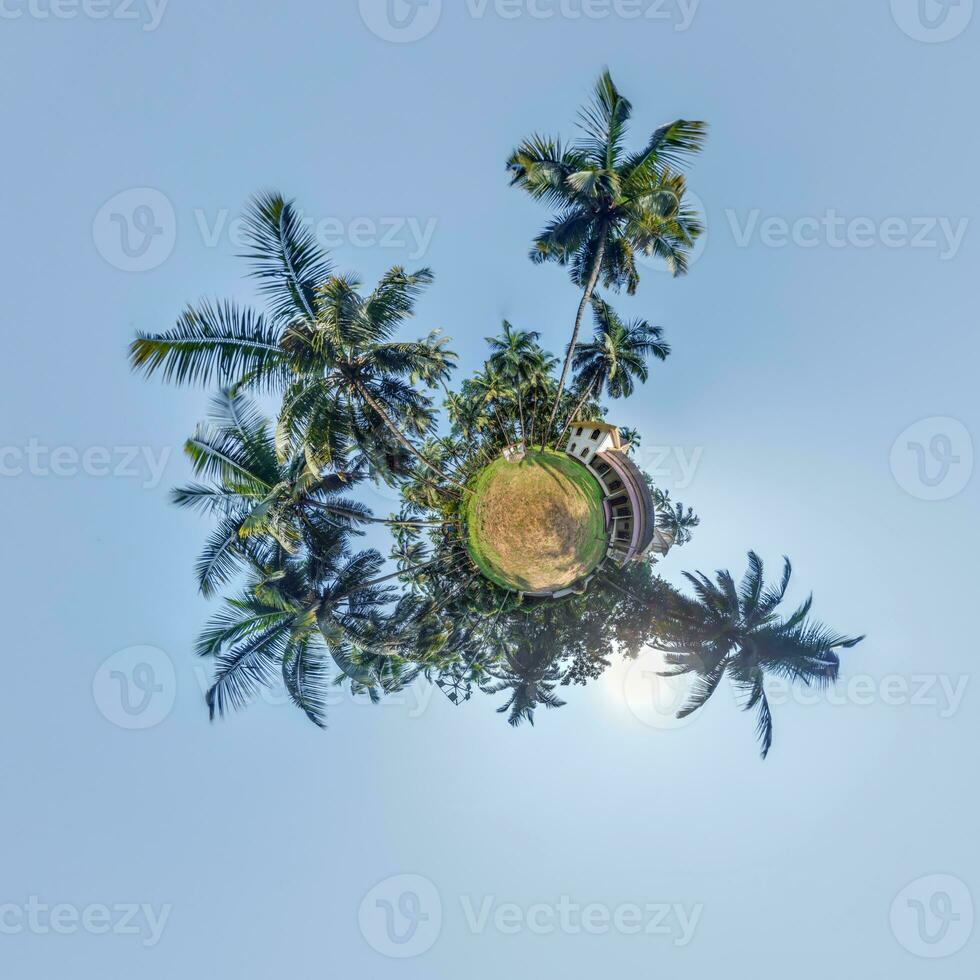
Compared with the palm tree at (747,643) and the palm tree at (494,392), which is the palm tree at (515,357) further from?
the palm tree at (747,643)

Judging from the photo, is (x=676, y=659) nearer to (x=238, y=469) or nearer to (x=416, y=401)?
(x=416, y=401)

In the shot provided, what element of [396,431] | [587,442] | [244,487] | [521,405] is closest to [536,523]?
[587,442]

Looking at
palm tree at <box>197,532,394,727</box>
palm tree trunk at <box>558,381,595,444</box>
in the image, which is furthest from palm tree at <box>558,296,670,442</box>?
palm tree at <box>197,532,394,727</box>

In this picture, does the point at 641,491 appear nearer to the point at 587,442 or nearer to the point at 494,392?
the point at 587,442

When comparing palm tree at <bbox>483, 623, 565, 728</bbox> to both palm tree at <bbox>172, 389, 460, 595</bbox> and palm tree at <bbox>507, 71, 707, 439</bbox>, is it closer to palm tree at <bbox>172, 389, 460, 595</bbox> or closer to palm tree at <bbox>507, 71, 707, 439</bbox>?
palm tree at <bbox>172, 389, 460, 595</bbox>

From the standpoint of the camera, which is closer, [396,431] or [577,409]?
[396,431]

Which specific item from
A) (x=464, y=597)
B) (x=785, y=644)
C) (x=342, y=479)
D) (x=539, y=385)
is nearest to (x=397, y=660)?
(x=464, y=597)
